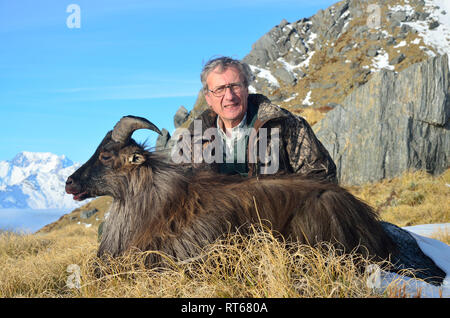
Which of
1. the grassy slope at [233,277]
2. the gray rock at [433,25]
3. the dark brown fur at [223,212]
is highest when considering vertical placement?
the gray rock at [433,25]

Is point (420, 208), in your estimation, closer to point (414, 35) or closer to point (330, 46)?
point (414, 35)

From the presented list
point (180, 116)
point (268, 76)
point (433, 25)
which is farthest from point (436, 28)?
point (180, 116)

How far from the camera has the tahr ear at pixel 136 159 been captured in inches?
161

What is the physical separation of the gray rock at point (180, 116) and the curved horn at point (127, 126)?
6050cm

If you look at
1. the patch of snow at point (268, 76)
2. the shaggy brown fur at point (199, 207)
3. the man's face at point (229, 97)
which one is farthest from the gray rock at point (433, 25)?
the shaggy brown fur at point (199, 207)

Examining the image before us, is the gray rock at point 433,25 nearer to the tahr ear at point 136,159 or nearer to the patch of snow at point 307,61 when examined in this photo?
the patch of snow at point 307,61

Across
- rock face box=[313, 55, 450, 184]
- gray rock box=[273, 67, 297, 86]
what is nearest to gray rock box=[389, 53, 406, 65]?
gray rock box=[273, 67, 297, 86]

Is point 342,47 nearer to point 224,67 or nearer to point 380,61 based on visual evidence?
point 380,61

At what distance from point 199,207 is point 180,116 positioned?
202 ft

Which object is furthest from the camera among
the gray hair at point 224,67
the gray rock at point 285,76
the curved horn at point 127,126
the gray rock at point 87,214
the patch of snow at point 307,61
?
the patch of snow at point 307,61

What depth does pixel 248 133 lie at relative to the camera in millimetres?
5211
